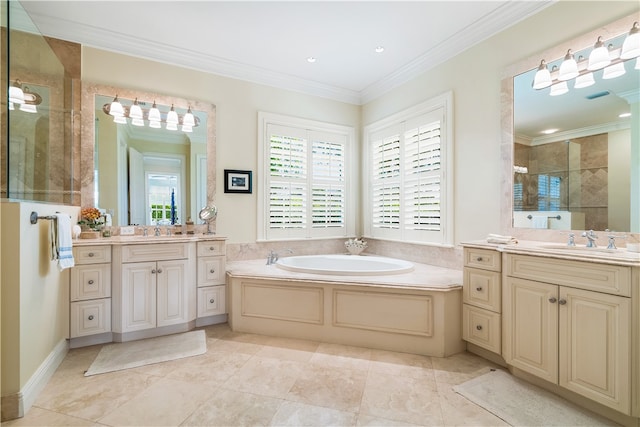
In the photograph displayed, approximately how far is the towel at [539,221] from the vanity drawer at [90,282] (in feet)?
11.7

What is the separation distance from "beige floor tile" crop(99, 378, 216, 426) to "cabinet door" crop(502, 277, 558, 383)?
2.03 metres

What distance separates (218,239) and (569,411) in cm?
295

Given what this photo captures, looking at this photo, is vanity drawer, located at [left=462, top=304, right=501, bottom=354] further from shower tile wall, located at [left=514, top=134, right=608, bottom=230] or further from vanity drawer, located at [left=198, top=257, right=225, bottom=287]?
vanity drawer, located at [left=198, top=257, right=225, bottom=287]

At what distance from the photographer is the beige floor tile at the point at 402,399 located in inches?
66.9

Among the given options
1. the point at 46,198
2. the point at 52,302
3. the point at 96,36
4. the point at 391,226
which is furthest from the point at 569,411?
the point at 96,36

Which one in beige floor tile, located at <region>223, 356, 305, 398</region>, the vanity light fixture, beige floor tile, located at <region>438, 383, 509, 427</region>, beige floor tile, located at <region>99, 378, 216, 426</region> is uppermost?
the vanity light fixture

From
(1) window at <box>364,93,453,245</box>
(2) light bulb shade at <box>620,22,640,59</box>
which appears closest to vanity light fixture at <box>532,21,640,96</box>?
(2) light bulb shade at <box>620,22,640,59</box>

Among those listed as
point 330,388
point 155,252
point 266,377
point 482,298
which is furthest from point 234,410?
point 482,298

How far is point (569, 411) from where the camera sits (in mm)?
1744

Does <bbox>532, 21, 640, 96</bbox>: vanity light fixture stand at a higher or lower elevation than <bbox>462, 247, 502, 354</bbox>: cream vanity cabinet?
higher

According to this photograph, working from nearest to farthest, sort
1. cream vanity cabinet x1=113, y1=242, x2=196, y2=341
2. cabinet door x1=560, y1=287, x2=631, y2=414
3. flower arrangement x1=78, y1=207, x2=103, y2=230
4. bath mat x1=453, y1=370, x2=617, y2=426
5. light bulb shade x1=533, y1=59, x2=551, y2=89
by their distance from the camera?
cabinet door x1=560, y1=287, x2=631, y2=414 < bath mat x1=453, y1=370, x2=617, y2=426 < light bulb shade x1=533, y1=59, x2=551, y2=89 < cream vanity cabinet x1=113, y1=242, x2=196, y2=341 < flower arrangement x1=78, y1=207, x2=103, y2=230

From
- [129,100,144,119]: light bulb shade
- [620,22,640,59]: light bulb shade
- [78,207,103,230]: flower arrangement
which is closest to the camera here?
[620,22,640,59]: light bulb shade

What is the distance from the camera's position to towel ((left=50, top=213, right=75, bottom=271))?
84.4 inches

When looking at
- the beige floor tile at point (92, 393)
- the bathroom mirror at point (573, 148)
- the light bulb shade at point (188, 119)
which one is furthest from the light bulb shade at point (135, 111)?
the bathroom mirror at point (573, 148)
